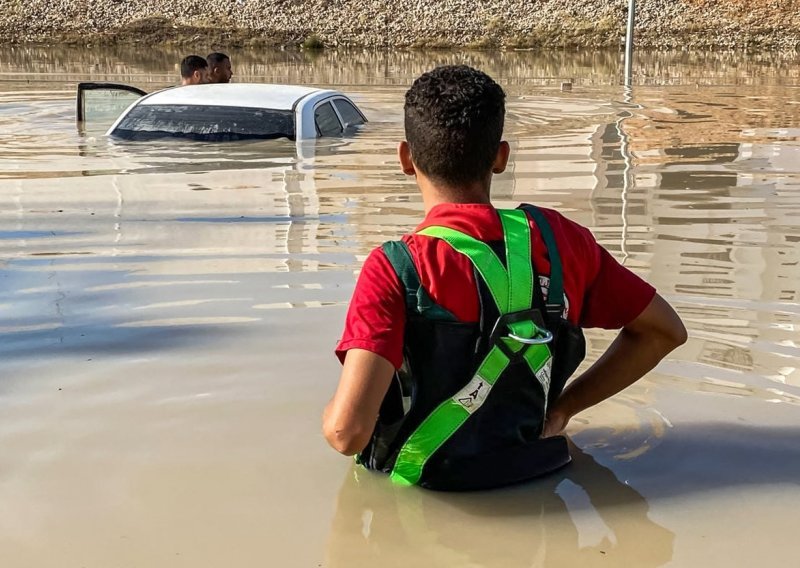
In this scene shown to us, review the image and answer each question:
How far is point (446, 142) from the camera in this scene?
114 inches

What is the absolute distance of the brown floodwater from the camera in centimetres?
311

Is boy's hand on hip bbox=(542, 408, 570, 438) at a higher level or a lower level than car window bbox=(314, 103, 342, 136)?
lower

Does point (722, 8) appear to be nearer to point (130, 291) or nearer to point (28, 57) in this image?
point (28, 57)

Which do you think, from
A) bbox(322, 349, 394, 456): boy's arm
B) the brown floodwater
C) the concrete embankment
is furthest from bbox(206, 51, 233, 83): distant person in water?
the concrete embankment

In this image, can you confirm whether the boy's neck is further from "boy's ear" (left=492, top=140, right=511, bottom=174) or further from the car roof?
the car roof

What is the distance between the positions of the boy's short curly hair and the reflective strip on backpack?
0.15 m

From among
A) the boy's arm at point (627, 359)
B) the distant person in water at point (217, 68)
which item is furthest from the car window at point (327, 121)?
the boy's arm at point (627, 359)

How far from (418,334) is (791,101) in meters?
16.1

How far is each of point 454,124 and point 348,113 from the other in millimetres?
9668

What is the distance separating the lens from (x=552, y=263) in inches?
118

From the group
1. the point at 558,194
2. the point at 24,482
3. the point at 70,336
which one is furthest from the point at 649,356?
the point at 558,194

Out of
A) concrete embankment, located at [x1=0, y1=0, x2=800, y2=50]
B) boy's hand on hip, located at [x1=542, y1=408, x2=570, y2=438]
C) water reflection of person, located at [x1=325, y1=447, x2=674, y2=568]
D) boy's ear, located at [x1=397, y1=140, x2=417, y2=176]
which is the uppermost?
concrete embankment, located at [x1=0, y1=0, x2=800, y2=50]

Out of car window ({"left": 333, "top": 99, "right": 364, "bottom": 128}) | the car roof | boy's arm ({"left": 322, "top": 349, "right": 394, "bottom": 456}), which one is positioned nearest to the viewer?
boy's arm ({"left": 322, "top": 349, "right": 394, "bottom": 456})

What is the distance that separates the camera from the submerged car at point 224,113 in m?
10.6
